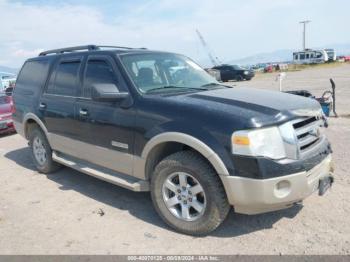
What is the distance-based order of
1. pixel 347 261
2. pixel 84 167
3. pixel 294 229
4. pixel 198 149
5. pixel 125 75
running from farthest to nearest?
pixel 84 167, pixel 125 75, pixel 294 229, pixel 198 149, pixel 347 261

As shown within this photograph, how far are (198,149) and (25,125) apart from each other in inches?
161

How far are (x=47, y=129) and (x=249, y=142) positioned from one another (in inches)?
145

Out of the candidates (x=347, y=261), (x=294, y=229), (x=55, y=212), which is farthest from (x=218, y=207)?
(x=55, y=212)

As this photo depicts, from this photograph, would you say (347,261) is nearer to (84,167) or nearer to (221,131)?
(221,131)

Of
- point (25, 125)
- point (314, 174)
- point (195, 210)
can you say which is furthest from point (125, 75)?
point (25, 125)

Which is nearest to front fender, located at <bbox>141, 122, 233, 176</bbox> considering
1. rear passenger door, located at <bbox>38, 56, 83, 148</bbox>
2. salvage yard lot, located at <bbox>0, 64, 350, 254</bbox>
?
salvage yard lot, located at <bbox>0, 64, 350, 254</bbox>

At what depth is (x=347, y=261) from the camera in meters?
3.24

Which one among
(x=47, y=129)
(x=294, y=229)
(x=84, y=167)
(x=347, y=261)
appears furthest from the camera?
(x=47, y=129)

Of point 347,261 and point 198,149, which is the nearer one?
point 347,261

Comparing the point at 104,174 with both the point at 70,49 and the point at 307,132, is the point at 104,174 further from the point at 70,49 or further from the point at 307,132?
the point at 307,132

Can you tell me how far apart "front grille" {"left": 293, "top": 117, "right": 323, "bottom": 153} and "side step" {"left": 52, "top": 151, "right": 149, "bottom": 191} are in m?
1.75

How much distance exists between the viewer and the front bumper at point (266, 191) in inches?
131

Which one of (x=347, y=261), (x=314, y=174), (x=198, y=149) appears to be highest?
(x=198, y=149)

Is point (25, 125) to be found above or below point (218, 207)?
above
